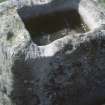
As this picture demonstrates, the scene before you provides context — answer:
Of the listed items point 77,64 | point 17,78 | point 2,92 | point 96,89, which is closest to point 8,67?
point 17,78

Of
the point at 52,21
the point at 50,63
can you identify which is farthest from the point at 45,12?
the point at 50,63

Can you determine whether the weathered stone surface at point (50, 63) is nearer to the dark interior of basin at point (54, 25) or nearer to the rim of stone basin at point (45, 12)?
the rim of stone basin at point (45, 12)

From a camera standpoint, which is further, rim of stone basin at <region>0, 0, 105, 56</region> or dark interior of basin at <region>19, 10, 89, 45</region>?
dark interior of basin at <region>19, 10, 89, 45</region>

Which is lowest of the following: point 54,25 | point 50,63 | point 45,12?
point 50,63

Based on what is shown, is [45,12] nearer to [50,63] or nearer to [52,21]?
[52,21]

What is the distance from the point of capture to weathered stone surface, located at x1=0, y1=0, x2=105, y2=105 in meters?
4.15

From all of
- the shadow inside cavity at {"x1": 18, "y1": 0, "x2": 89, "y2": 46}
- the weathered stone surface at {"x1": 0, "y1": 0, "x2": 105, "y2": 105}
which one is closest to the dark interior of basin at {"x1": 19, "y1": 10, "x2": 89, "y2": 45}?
the shadow inside cavity at {"x1": 18, "y1": 0, "x2": 89, "y2": 46}

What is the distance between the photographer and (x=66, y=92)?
455cm

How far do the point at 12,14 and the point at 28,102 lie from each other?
42.1 inches

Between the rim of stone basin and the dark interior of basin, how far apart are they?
0.25 feet

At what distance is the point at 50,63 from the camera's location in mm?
4180

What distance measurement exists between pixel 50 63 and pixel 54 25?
1007mm

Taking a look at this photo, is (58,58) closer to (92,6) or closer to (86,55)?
(86,55)

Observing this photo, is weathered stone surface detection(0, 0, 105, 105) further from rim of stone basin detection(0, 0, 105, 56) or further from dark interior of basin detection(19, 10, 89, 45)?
dark interior of basin detection(19, 10, 89, 45)
